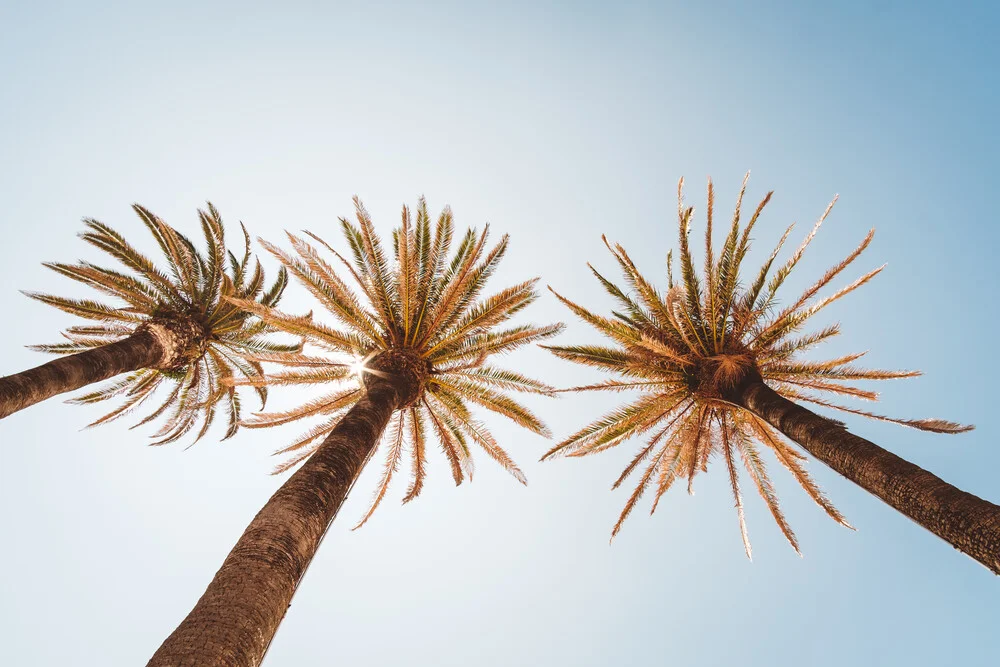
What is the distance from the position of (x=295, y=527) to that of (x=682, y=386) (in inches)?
285

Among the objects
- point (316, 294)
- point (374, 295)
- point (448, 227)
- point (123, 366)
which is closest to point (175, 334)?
point (123, 366)

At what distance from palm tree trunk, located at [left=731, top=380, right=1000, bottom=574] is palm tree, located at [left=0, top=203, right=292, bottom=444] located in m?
10.2

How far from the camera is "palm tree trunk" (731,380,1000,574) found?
181 inches

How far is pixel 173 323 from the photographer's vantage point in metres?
12.4

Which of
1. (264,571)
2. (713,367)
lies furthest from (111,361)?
(713,367)

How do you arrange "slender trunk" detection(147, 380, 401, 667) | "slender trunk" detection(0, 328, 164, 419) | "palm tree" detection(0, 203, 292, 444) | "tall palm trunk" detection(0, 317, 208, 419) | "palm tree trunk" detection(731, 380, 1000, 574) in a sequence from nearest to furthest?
"slender trunk" detection(147, 380, 401, 667) → "palm tree trunk" detection(731, 380, 1000, 574) → "slender trunk" detection(0, 328, 164, 419) → "tall palm trunk" detection(0, 317, 208, 419) → "palm tree" detection(0, 203, 292, 444)

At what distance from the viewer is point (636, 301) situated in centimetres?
1015

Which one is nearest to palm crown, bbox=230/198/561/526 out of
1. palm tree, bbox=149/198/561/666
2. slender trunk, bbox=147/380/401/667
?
palm tree, bbox=149/198/561/666

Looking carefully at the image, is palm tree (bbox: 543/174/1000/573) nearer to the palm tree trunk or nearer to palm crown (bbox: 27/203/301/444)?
the palm tree trunk

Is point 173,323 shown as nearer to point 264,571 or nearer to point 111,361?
point 111,361

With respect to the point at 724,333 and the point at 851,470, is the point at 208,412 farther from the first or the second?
the point at 851,470

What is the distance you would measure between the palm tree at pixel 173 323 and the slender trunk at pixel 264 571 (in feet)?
21.9

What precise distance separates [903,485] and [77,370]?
11872 mm

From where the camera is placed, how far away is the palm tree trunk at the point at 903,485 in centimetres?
459
